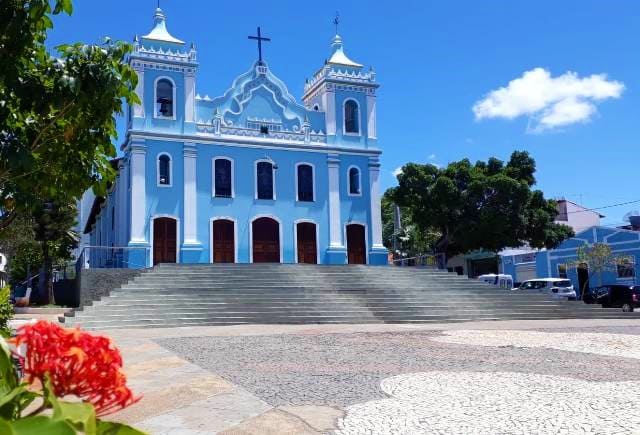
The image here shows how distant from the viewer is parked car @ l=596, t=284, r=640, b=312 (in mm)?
24750

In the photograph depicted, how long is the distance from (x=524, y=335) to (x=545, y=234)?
18702 millimetres

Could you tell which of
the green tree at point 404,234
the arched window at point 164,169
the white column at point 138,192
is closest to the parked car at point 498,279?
the green tree at point 404,234

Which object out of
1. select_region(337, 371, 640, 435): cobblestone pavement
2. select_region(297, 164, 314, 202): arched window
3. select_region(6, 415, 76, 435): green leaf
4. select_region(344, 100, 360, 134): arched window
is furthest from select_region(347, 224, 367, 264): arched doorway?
select_region(6, 415, 76, 435): green leaf

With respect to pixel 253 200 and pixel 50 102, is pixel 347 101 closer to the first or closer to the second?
pixel 253 200

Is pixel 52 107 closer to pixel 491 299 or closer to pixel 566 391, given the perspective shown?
pixel 566 391

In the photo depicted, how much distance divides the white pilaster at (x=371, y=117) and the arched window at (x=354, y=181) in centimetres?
176

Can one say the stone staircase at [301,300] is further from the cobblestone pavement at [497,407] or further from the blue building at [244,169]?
the cobblestone pavement at [497,407]

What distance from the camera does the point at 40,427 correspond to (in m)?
0.93

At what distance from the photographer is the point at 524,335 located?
1307cm

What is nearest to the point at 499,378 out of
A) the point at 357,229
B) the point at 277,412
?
the point at 277,412

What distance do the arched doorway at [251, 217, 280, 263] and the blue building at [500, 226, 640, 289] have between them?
745 inches

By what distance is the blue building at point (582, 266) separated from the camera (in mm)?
36500

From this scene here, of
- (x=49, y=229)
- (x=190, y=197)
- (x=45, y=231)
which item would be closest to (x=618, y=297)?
(x=190, y=197)

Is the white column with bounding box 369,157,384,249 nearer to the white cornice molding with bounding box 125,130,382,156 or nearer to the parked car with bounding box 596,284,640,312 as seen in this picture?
the white cornice molding with bounding box 125,130,382,156
